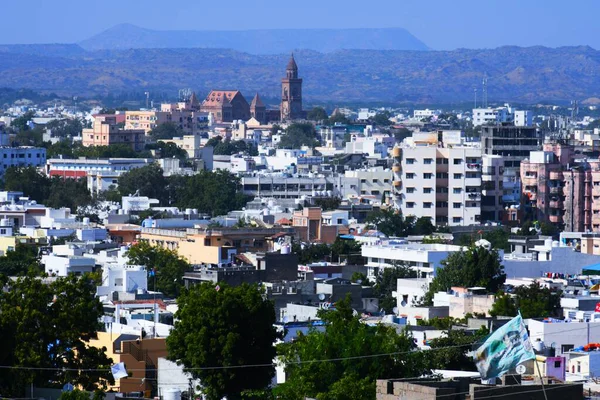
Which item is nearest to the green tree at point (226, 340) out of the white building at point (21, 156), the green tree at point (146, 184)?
the green tree at point (146, 184)

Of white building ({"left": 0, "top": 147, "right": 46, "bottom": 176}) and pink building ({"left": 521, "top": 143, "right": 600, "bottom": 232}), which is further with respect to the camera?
white building ({"left": 0, "top": 147, "right": 46, "bottom": 176})

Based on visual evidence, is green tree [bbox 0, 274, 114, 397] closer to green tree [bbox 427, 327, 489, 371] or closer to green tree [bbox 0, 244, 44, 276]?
green tree [bbox 427, 327, 489, 371]

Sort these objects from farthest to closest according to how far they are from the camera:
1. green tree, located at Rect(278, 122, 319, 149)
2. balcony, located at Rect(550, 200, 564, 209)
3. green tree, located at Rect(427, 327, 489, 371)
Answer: green tree, located at Rect(278, 122, 319, 149)
balcony, located at Rect(550, 200, 564, 209)
green tree, located at Rect(427, 327, 489, 371)

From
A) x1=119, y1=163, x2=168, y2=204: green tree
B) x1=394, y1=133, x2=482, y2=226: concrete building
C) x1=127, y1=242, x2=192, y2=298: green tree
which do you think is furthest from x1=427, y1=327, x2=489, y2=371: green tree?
x1=119, y1=163, x2=168, y2=204: green tree

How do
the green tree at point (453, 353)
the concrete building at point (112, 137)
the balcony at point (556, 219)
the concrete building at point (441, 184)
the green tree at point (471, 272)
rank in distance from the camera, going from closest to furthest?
the green tree at point (453, 353), the green tree at point (471, 272), the concrete building at point (441, 184), the balcony at point (556, 219), the concrete building at point (112, 137)

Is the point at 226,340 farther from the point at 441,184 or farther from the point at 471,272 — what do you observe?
the point at 441,184

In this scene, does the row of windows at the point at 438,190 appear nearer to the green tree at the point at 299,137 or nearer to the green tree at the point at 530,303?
the green tree at the point at 530,303
